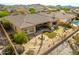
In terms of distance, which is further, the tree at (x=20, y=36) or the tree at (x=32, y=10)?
the tree at (x=32, y=10)

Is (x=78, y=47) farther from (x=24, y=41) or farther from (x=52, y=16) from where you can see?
(x=24, y=41)

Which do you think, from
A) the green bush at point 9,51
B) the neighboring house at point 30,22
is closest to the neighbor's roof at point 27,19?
the neighboring house at point 30,22

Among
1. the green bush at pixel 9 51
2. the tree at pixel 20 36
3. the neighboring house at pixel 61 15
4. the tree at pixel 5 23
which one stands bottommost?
the green bush at pixel 9 51

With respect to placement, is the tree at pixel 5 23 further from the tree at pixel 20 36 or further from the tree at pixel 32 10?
the tree at pixel 32 10

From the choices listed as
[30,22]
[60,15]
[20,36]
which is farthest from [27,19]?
A: [60,15]

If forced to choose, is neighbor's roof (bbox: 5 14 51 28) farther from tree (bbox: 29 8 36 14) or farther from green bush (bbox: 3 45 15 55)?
green bush (bbox: 3 45 15 55)

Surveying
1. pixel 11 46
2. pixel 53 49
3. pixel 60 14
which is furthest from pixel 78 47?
pixel 11 46

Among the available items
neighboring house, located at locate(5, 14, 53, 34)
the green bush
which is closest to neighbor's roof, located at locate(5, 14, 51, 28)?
neighboring house, located at locate(5, 14, 53, 34)
